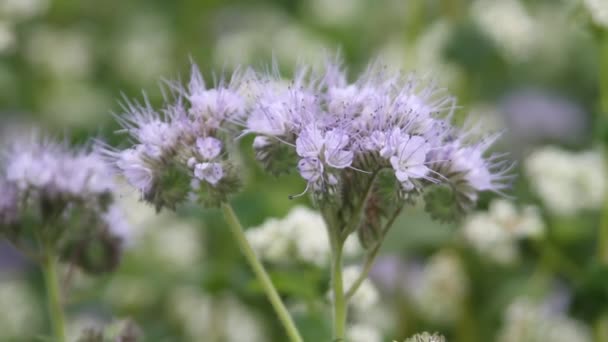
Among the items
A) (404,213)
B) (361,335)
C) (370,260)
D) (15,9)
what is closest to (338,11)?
(15,9)

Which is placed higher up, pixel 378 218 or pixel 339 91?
pixel 339 91

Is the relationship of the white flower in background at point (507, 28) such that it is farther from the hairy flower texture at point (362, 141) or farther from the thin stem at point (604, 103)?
the hairy flower texture at point (362, 141)

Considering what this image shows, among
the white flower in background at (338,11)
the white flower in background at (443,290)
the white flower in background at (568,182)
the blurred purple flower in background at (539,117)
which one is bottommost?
the white flower in background at (443,290)

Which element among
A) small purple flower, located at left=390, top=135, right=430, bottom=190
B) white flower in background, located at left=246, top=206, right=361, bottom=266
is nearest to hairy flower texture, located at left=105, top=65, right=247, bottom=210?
small purple flower, located at left=390, top=135, right=430, bottom=190

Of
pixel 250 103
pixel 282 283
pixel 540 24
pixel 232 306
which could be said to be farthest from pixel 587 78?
pixel 250 103

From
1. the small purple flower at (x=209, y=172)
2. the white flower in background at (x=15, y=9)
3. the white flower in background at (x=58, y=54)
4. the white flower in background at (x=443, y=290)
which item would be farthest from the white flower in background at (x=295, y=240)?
the white flower in background at (x=58, y=54)

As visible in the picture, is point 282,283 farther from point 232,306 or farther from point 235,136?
point 232,306

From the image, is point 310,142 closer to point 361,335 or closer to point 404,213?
point 361,335
